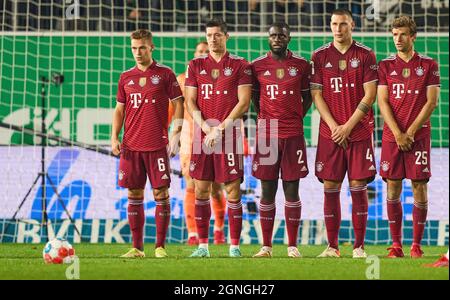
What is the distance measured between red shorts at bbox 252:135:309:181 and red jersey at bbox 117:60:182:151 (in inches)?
35.2

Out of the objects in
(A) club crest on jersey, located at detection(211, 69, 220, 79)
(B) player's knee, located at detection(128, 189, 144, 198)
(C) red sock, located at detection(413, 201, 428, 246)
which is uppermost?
(A) club crest on jersey, located at detection(211, 69, 220, 79)

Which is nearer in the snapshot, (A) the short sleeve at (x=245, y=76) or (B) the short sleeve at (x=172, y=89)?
(A) the short sleeve at (x=245, y=76)

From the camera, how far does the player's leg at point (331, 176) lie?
8.84 m

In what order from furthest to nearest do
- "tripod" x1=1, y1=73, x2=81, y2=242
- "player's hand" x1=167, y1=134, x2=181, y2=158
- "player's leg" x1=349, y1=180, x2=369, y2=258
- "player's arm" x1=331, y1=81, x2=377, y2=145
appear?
"tripod" x1=1, y1=73, x2=81, y2=242 → "player's hand" x1=167, y1=134, x2=181, y2=158 → "player's leg" x1=349, y1=180, x2=369, y2=258 → "player's arm" x1=331, y1=81, x2=377, y2=145

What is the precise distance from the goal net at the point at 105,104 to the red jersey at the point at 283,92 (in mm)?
4307

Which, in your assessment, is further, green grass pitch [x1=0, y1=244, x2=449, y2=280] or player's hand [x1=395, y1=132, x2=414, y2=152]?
player's hand [x1=395, y1=132, x2=414, y2=152]

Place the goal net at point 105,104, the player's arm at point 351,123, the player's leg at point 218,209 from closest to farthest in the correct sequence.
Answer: the player's arm at point 351,123
the player's leg at point 218,209
the goal net at point 105,104

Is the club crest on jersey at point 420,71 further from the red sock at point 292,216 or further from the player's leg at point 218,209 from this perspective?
the player's leg at point 218,209

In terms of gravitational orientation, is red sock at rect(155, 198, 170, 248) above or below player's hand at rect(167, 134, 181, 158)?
below

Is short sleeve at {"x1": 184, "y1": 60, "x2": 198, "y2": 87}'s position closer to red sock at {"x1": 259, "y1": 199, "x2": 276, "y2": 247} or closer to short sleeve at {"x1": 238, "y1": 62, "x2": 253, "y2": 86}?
short sleeve at {"x1": 238, "y1": 62, "x2": 253, "y2": 86}

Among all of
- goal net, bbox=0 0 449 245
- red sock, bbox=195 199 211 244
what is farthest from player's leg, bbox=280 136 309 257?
goal net, bbox=0 0 449 245

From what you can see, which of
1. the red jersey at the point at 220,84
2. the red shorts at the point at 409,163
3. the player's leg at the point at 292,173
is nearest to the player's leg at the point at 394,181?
the red shorts at the point at 409,163

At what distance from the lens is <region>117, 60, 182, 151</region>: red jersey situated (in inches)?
351

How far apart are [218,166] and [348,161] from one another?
1.16m
